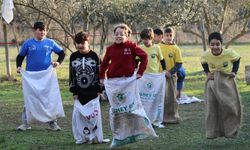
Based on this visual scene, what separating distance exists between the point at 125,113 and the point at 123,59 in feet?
2.25

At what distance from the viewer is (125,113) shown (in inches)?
265

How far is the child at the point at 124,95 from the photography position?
6.73 m

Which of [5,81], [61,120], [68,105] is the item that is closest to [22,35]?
[5,81]

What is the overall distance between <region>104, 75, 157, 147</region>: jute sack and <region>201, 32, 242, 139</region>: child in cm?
82

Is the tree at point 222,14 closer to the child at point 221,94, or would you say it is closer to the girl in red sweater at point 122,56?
the child at point 221,94

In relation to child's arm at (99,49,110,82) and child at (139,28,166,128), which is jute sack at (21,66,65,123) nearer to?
child at (139,28,166,128)

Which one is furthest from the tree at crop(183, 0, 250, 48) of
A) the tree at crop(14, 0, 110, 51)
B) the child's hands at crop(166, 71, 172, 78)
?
the child's hands at crop(166, 71, 172, 78)

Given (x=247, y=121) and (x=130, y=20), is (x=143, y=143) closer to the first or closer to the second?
(x=247, y=121)

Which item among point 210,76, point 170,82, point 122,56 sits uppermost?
point 122,56

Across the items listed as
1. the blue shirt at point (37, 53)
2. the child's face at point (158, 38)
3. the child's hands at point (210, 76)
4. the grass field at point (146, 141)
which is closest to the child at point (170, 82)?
the child's face at point (158, 38)

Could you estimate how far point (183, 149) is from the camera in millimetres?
6754

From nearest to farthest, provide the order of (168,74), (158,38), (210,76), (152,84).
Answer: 1. (210,76)
2. (152,84)
3. (168,74)
4. (158,38)

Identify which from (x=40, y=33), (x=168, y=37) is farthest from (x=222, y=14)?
(x=40, y=33)

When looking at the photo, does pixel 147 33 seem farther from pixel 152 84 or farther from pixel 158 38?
pixel 152 84
